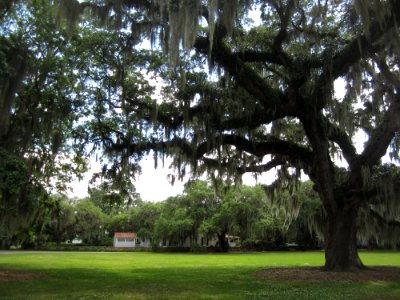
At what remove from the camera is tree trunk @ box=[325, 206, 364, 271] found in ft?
46.4

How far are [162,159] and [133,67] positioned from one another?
325 cm

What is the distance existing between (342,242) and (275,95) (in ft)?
19.0

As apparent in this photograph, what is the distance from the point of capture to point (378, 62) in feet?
41.2

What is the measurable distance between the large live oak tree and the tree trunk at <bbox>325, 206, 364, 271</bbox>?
3 cm

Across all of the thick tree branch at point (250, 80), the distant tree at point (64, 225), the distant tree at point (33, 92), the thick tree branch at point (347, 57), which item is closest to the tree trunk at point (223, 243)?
the distant tree at point (64, 225)

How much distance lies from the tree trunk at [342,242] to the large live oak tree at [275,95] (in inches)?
1.4

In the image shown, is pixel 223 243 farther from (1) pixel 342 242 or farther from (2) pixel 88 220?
(1) pixel 342 242

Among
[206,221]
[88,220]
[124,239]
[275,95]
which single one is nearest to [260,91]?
[275,95]

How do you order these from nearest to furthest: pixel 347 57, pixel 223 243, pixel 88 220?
pixel 347 57 < pixel 223 243 < pixel 88 220

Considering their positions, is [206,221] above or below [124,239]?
above

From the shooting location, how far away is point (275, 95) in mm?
12359

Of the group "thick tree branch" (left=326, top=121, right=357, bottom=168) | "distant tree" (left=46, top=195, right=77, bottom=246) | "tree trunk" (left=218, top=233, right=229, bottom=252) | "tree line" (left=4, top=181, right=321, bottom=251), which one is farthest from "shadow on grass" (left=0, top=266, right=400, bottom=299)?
"distant tree" (left=46, top=195, right=77, bottom=246)

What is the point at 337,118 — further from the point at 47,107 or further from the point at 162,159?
the point at 47,107

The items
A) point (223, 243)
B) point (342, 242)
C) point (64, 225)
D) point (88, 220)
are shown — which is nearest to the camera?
point (342, 242)
